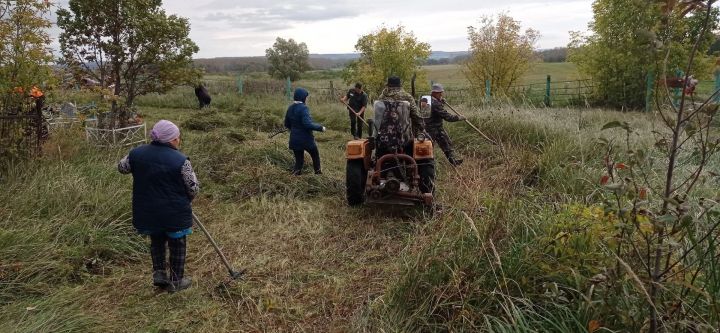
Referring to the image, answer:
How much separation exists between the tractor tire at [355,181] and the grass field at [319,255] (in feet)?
0.51

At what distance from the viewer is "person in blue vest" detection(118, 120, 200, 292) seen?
3.47 m

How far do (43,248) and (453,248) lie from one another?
10.3 feet

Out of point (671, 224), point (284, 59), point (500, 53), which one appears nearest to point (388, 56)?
point (500, 53)

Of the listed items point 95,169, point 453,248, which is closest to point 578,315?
point 453,248

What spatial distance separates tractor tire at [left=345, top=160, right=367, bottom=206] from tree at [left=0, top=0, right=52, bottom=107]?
3708mm

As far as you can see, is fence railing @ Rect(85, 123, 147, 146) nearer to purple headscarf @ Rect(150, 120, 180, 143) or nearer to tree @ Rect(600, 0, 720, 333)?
purple headscarf @ Rect(150, 120, 180, 143)

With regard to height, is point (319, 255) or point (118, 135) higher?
point (118, 135)

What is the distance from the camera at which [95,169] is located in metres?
5.38

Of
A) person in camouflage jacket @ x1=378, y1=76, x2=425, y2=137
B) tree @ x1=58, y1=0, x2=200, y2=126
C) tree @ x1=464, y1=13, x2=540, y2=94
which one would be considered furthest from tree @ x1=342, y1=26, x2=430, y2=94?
person in camouflage jacket @ x1=378, y1=76, x2=425, y2=137

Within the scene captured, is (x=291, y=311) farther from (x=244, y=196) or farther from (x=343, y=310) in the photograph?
(x=244, y=196)

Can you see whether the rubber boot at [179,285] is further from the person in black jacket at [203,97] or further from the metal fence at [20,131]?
the person in black jacket at [203,97]

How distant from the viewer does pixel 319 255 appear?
4344mm

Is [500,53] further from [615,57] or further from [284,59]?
[284,59]

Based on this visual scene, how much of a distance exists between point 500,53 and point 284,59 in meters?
28.8
